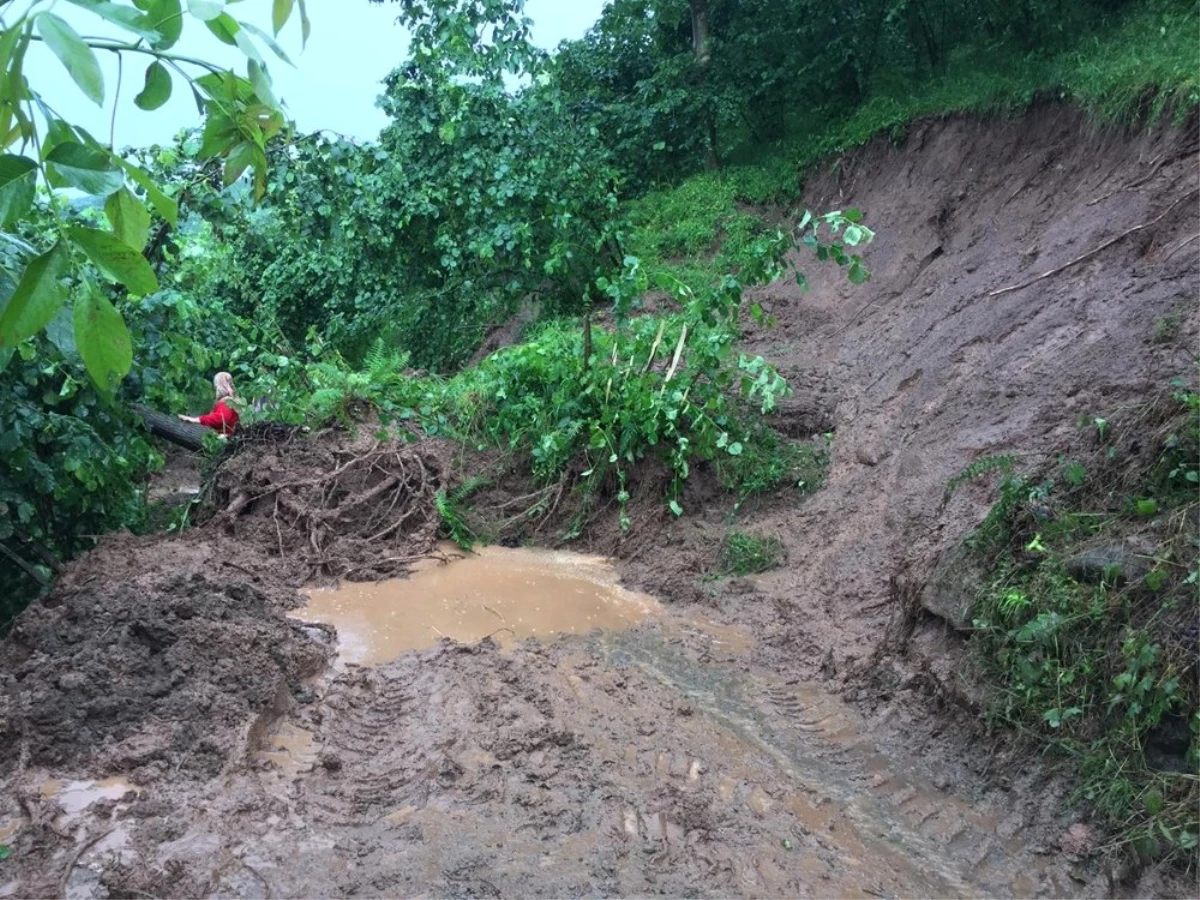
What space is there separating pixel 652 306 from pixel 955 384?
4751 mm

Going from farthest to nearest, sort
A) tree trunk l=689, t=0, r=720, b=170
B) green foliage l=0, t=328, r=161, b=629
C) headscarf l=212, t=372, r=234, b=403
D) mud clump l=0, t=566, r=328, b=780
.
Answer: tree trunk l=689, t=0, r=720, b=170, headscarf l=212, t=372, r=234, b=403, green foliage l=0, t=328, r=161, b=629, mud clump l=0, t=566, r=328, b=780

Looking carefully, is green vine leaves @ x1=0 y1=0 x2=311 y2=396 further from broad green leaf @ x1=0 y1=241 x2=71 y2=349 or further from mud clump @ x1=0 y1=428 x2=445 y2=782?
mud clump @ x1=0 y1=428 x2=445 y2=782

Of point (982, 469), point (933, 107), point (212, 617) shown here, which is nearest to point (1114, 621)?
point (982, 469)

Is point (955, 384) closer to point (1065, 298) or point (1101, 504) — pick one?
point (1065, 298)

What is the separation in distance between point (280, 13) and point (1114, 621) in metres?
4.04

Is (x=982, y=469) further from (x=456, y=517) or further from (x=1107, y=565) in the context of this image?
(x=456, y=517)

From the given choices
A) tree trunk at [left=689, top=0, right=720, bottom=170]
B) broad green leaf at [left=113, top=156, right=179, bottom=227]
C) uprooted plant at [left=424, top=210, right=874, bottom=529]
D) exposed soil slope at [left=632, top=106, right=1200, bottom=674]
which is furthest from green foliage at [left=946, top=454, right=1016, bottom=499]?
tree trunk at [left=689, top=0, right=720, bottom=170]

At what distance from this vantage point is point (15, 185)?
40.9 inches

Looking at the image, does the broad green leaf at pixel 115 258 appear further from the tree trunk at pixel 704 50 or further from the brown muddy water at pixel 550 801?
the tree trunk at pixel 704 50

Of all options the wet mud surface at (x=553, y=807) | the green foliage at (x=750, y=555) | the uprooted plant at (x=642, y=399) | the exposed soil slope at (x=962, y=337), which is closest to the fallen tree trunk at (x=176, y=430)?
the uprooted plant at (x=642, y=399)

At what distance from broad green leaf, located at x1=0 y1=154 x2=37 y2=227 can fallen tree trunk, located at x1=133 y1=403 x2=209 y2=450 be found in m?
7.69

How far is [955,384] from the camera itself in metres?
7.30

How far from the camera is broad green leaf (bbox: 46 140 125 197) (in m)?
1.05

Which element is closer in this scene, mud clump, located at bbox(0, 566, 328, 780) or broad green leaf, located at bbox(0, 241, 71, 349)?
broad green leaf, located at bbox(0, 241, 71, 349)
